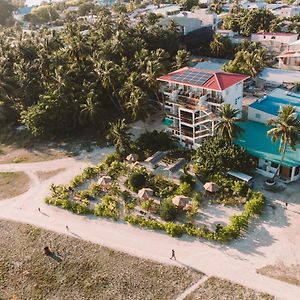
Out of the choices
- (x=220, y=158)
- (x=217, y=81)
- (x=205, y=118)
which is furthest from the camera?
(x=205, y=118)

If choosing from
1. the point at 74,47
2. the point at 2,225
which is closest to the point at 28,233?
the point at 2,225

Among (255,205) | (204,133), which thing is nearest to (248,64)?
(204,133)

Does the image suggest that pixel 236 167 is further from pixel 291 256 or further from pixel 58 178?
pixel 58 178

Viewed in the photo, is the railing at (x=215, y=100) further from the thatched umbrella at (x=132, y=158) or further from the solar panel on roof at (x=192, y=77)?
the thatched umbrella at (x=132, y=158)

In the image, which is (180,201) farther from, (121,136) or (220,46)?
(220,46)

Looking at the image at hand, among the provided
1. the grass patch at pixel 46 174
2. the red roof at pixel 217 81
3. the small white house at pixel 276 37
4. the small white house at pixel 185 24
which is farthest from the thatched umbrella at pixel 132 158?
the small white house at pixel 276 37

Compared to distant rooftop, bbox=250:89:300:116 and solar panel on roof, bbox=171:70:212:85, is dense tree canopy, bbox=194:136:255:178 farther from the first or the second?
distant rooftop, bbox=250:89:300:116
